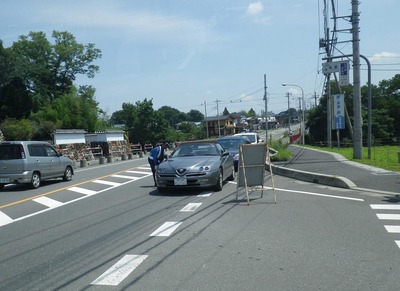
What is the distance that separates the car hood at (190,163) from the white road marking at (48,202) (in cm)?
304

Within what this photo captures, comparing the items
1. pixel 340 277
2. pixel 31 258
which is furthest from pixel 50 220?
pixel 340 277

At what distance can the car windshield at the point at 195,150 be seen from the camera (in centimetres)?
1329

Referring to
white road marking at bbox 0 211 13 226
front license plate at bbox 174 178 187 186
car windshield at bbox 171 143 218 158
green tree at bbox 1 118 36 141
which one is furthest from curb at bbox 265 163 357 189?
A: green tree at bbox 1 118 36 141

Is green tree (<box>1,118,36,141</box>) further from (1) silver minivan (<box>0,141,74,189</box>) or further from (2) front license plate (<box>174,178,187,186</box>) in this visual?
(2) front license plate (<box>174,178,187,186</box>)

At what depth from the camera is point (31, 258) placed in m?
5.96

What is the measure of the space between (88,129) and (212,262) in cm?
5585

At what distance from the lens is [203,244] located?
6.39m

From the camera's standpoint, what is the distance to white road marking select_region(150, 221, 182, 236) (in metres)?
7.15

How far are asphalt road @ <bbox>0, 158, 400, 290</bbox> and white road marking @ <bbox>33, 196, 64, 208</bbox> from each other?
0.03m

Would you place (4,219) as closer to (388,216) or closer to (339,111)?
(388,216)

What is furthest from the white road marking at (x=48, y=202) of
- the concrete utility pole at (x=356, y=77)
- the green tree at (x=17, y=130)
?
the green tree at (x=17, y=130)

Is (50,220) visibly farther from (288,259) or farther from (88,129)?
(88,129)

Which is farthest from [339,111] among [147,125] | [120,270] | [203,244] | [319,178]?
[147,125]

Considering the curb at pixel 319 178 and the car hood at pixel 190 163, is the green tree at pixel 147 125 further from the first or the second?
the car hood at pixel 190 163
